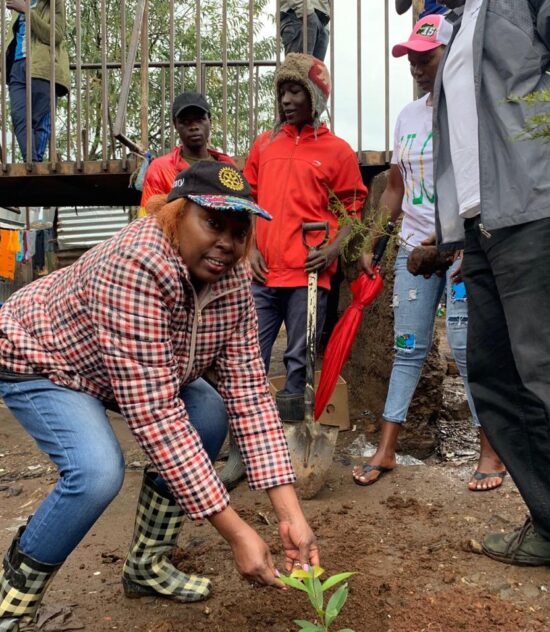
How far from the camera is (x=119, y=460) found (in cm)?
223

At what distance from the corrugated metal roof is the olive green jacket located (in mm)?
8054

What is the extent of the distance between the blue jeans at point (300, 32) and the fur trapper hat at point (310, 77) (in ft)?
4.75

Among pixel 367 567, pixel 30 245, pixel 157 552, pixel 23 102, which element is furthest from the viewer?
pixel 30 245

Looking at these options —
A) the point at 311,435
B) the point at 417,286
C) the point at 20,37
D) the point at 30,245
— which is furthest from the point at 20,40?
the point at 30,245

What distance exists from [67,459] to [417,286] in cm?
205

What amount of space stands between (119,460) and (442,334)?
7911 millimetres

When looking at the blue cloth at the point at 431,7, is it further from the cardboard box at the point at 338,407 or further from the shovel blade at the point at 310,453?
the shovel blade at the point at 310,453

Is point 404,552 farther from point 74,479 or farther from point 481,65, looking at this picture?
point 481,65

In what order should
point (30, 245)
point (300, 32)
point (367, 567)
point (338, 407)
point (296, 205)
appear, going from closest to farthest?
point (367, 567) → point (296, 205) → point (338, 407) → point (300, 32) → point (30, 245)

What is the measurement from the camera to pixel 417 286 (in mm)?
3652

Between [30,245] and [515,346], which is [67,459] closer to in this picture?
[515,346]

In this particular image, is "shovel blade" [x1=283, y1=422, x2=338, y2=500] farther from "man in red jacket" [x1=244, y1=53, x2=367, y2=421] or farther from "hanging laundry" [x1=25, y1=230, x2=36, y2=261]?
"hanging laundry" [x1=25, y1=230, x2=36, y2=261]

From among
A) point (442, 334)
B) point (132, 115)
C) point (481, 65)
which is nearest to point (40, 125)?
point (481, 65)

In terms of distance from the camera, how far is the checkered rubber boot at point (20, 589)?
2152 mm
